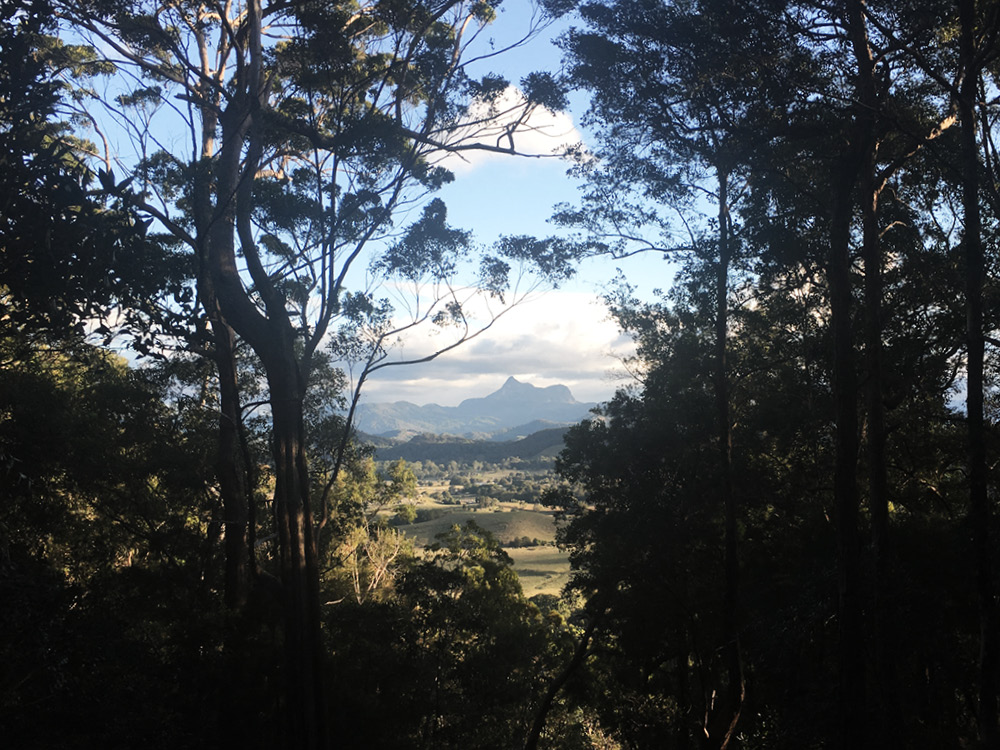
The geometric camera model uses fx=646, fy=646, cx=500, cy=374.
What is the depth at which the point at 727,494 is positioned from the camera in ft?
37.1

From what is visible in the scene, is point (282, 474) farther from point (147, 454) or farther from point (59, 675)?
point (147, 454)

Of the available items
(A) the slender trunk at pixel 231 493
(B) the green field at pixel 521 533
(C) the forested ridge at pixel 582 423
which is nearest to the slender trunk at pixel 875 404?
(C) the forested ridge at pixel 582 423

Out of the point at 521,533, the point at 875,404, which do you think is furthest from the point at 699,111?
the point at 521,533

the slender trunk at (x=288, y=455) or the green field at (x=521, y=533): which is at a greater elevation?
the slender trunk at (x=288, y=455)

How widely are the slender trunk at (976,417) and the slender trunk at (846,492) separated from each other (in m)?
1.28

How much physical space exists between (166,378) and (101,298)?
8.64 m

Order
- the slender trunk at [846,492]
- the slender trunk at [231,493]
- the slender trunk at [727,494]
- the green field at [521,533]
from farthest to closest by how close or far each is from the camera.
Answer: the green field at [521,533]
the slender trunk at [231,493]
the slender trunk at [727,494]
the slender trunk at [846,492]

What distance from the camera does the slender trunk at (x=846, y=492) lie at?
6609mm

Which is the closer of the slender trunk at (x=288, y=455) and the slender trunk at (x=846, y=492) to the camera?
the slender trunk at (x=846, y=492)

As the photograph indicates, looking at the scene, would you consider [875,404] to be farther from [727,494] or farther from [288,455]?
[288,455]

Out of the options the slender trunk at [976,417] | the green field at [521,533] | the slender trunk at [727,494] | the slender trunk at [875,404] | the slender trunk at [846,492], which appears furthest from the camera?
the green field at [521,533]

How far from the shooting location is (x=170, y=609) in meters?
10.9

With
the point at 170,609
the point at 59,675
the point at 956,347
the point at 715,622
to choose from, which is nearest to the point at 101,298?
the point at 59,675

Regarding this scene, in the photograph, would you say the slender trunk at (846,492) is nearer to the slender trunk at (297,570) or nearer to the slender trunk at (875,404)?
the slender trunk at (875,404)
